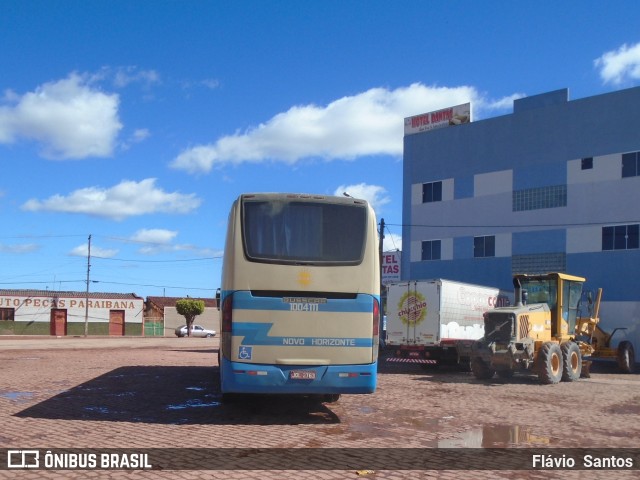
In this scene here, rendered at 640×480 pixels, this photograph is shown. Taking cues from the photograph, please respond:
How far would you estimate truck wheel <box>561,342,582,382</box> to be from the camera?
1956 cm

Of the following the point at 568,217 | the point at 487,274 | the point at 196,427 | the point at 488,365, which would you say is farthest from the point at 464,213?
the point at 196,427

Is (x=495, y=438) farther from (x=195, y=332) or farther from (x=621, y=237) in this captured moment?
(x=195, y=332)

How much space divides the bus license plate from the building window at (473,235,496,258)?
28334 mm

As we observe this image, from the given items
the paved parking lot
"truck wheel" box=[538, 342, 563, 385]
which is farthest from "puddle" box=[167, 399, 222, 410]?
"truck wheel" box=[538, 342, 563, 385]

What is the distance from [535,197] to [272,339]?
1111 inches

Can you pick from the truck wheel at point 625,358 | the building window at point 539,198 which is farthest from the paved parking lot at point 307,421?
the building window at point 539,198

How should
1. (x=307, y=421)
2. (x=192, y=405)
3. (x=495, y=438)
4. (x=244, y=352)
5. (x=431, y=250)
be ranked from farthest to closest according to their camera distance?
(x=431, y=250) → (x=192, y=405) → (x=307, y=421) → (x=244, y=352) → (x=495, y=438)

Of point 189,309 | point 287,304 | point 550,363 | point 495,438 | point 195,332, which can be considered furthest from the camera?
point 195,332

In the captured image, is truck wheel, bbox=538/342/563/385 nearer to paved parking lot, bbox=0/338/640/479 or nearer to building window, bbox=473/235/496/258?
paved parking lot, bbox=0/338/640/479

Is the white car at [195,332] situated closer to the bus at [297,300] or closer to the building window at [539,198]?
the building window at [539,198]

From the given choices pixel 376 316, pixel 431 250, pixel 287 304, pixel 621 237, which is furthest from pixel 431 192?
pixel 287 304

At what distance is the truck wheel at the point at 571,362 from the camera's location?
64.2ft

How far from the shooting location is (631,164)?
31.3 metres

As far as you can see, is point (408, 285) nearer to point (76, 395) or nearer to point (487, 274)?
point (76, 395)
